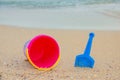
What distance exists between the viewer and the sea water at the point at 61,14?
7.56 m

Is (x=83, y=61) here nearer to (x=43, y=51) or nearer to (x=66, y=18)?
(x=43, y=51)

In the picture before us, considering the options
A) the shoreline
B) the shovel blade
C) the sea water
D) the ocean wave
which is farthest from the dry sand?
the ocean wave

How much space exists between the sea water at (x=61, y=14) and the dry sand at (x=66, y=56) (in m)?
0.79

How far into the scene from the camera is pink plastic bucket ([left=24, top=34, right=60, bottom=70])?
4212 millimetres

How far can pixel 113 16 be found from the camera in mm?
8656

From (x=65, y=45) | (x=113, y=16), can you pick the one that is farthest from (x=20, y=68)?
(x=113, y=16)

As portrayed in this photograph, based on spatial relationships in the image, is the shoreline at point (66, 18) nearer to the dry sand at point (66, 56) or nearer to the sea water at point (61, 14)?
the sea water at point (61, 14)

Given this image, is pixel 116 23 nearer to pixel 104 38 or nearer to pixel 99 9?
pixel 104 38

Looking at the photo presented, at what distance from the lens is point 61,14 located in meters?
8.94

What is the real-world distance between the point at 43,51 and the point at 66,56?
0.38 metres

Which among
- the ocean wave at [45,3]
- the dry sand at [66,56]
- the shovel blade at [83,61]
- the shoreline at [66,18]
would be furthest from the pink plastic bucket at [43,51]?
the ocean wave at [45,3]

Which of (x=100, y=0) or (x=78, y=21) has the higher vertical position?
(x=100, y=0)

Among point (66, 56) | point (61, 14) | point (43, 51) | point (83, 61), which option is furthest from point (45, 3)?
point (83, 61)

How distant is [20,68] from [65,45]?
4.78ft
